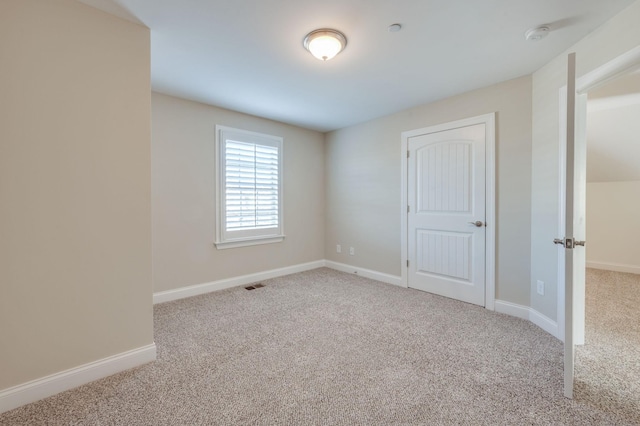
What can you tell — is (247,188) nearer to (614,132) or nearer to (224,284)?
(224,284)

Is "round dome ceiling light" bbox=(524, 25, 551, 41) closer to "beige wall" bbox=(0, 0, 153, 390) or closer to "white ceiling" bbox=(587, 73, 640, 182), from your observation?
"white ceiling" bbox=(587, 73, 640, 182)

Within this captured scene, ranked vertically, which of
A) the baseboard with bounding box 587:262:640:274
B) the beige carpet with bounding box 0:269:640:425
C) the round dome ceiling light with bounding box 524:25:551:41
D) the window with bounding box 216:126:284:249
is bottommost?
the beige carpet with bounding box 0:269:640:425

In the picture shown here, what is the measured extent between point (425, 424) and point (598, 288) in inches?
150

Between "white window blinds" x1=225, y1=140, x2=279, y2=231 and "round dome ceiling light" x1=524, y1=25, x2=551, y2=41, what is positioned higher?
"round dome ceiling light" x1=524, y1=25, x2=551, y2=41

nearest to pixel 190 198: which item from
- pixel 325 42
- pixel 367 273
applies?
pixel 325 42

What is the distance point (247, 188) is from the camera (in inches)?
154

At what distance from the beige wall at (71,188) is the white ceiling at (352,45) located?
1.16 feet

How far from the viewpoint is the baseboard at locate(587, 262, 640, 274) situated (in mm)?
4266

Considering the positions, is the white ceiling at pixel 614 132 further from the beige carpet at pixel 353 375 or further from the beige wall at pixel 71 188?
the beige wall at pixel 71 188

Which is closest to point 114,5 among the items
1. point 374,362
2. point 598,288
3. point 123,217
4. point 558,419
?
point 123,217

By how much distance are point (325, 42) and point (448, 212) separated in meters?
2.35

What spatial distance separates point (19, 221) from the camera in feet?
5.08

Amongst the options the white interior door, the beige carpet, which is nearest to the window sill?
the beige carpet

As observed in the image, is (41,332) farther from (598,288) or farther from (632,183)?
(632,183)
